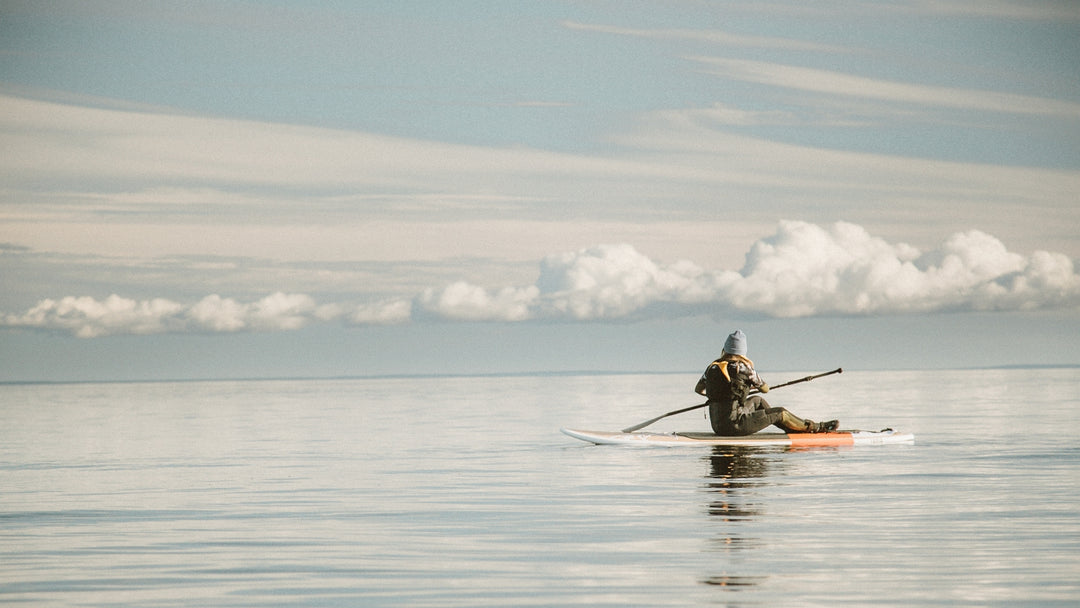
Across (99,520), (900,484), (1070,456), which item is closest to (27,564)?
(99,520)

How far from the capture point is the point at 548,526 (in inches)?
605

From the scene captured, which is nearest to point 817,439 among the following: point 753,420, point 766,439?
point 766,439

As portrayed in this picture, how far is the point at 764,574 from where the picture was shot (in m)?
11.5

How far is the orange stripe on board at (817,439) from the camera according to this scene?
27.2 meters

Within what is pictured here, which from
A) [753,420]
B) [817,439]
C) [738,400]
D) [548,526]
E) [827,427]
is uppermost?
[738,400]

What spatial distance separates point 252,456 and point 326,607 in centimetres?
1938

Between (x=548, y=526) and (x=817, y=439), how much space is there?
43.6 feet

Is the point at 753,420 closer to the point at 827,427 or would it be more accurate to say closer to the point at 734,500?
the point at 827,427

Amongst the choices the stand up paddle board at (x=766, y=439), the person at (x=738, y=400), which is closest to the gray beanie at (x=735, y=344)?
the person at (x=738, y=400)

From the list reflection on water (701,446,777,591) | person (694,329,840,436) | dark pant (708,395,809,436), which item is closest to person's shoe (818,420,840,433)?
person (694,329,840,436)

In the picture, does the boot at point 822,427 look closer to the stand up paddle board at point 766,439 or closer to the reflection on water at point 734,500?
the stand up paddle board at point 766,439

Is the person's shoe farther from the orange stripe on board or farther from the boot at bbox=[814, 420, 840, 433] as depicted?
the orange stripe on board

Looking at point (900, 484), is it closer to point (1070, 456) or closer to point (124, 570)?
point (1070, 456)

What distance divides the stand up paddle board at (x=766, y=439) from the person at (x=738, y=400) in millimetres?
208
